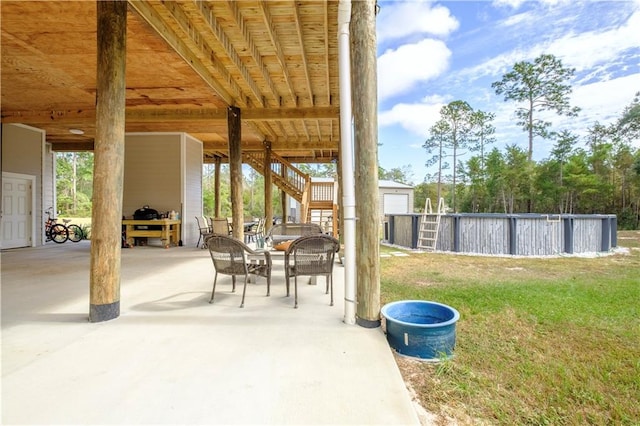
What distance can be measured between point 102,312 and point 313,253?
2.17 meters

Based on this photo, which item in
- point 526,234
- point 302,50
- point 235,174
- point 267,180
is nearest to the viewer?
point 302,50

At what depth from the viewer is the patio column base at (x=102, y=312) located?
2893 mm

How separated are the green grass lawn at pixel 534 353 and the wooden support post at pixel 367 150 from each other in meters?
0.67

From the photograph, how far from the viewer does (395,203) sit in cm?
2039

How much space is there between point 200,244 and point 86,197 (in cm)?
2554

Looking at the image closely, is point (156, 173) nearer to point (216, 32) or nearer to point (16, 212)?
point (16, 212)

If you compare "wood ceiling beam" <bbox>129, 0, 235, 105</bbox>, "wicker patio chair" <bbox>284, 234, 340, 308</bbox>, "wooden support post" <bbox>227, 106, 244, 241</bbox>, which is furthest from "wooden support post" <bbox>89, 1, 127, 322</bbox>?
"wooden support post" <bbox>227, 106, 244, 241</bbox>

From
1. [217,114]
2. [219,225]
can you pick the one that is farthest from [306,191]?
[217,114]

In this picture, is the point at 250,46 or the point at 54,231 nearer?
the point at 250,46

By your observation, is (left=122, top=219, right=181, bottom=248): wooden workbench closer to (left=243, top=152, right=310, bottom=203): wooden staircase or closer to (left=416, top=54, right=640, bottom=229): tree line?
(left=243, top=152, right=310, bottom=203): wooden staircase

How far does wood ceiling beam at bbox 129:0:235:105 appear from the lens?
3.65 m

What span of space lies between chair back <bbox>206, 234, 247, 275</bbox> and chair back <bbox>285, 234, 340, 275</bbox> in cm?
53

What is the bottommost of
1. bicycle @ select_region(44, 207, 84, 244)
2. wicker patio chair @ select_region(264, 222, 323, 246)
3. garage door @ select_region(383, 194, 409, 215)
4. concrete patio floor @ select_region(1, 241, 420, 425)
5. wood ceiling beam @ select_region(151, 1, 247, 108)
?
concrete patio floor @ select_region(1, 241, 420, 425)

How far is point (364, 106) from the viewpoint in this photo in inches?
110
